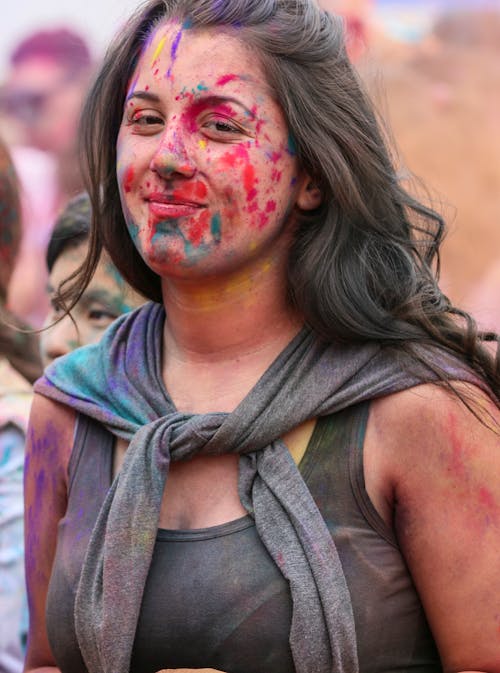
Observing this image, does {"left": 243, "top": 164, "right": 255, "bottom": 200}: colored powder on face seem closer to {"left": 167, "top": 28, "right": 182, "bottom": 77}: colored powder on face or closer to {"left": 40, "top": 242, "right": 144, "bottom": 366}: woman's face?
{"left": 167, "top": 28, "right": 182, "bottom": 77}: colored powder on face

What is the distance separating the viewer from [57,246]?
4.04 meters

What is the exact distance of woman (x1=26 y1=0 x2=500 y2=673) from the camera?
245 cm

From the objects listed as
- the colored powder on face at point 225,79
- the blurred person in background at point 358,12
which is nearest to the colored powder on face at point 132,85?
the colored powder on face at point 225,79

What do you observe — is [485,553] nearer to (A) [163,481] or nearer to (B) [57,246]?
(A) [163,481]

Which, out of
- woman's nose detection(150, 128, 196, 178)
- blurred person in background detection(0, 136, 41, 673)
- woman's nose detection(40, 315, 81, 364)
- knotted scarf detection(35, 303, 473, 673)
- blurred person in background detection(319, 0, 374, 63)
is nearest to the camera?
knotted scarf detection(35, 303, 473, 673)


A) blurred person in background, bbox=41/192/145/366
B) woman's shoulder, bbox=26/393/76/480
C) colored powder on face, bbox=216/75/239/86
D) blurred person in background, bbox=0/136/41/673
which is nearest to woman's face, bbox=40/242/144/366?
blurred person in background, bbox=41/192/145/366

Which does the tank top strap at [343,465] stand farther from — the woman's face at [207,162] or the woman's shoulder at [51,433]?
the woman's shoulder at [51,433]

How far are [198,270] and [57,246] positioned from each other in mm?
1550

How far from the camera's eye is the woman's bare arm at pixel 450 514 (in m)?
2.45

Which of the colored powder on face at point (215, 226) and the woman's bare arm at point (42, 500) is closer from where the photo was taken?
the colored powder on face at point (215, 226)

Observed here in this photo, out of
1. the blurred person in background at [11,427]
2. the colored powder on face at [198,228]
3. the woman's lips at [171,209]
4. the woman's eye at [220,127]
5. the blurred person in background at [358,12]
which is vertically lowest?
the blurred person in background at [11,427]

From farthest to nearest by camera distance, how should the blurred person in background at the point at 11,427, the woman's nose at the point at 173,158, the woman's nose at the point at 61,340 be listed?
the woman's nose at the point at 61,340 < the blurred person in background at the point at 11,427 < the woman's nose at the point at 173,158

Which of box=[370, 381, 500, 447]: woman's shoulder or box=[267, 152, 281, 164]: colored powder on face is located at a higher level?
box=[267, 152, 281, 164]: colored powder on face

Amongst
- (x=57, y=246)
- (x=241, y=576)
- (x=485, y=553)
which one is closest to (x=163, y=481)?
(x=241, y=576)
